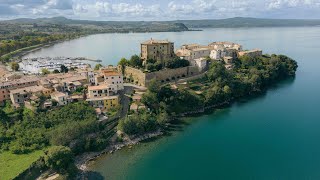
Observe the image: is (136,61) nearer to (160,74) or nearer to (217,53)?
(160,74)

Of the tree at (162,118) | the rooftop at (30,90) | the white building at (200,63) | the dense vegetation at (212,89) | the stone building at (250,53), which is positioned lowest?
the tree at (162,118)

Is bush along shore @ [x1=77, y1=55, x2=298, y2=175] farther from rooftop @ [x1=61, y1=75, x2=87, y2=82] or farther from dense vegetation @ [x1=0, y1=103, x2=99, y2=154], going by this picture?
rooftop @ [x1=61, y1=75, x2=87, y2=82]

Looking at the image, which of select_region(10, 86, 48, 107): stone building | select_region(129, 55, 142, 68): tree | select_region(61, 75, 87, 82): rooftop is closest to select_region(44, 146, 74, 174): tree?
select_region(10, 86, 48, 107): stone building

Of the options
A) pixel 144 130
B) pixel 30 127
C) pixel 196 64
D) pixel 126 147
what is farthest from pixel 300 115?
pixel 30 127

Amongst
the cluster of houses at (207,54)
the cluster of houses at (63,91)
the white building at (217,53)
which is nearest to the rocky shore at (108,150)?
the cluster of houses at (63,91)

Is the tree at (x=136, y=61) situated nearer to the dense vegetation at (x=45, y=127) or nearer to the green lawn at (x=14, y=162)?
the dense vegetation at (x=45, y=127)

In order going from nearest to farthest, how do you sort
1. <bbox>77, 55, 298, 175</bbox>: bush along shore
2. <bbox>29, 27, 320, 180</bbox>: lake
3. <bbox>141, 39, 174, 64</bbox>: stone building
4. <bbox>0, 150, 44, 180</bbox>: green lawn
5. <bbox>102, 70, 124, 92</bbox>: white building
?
<bbox>0, 150, 44, 180</bbox>: green lawn
<bbox>29, 27, 320, 180</bbox>: lake
<bbox>77, 55, 298, 175</bbox>: bush along shore
<bbox>102, 70, 124, 92</bbox>: white building
<bbox>141, 39, 174, 64</bbox>: stone building

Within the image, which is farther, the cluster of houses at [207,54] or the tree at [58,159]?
the cluster of houses at [207,54]

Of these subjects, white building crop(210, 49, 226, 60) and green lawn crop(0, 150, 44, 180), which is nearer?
green lawn crop(0, 150, 44, 180)
